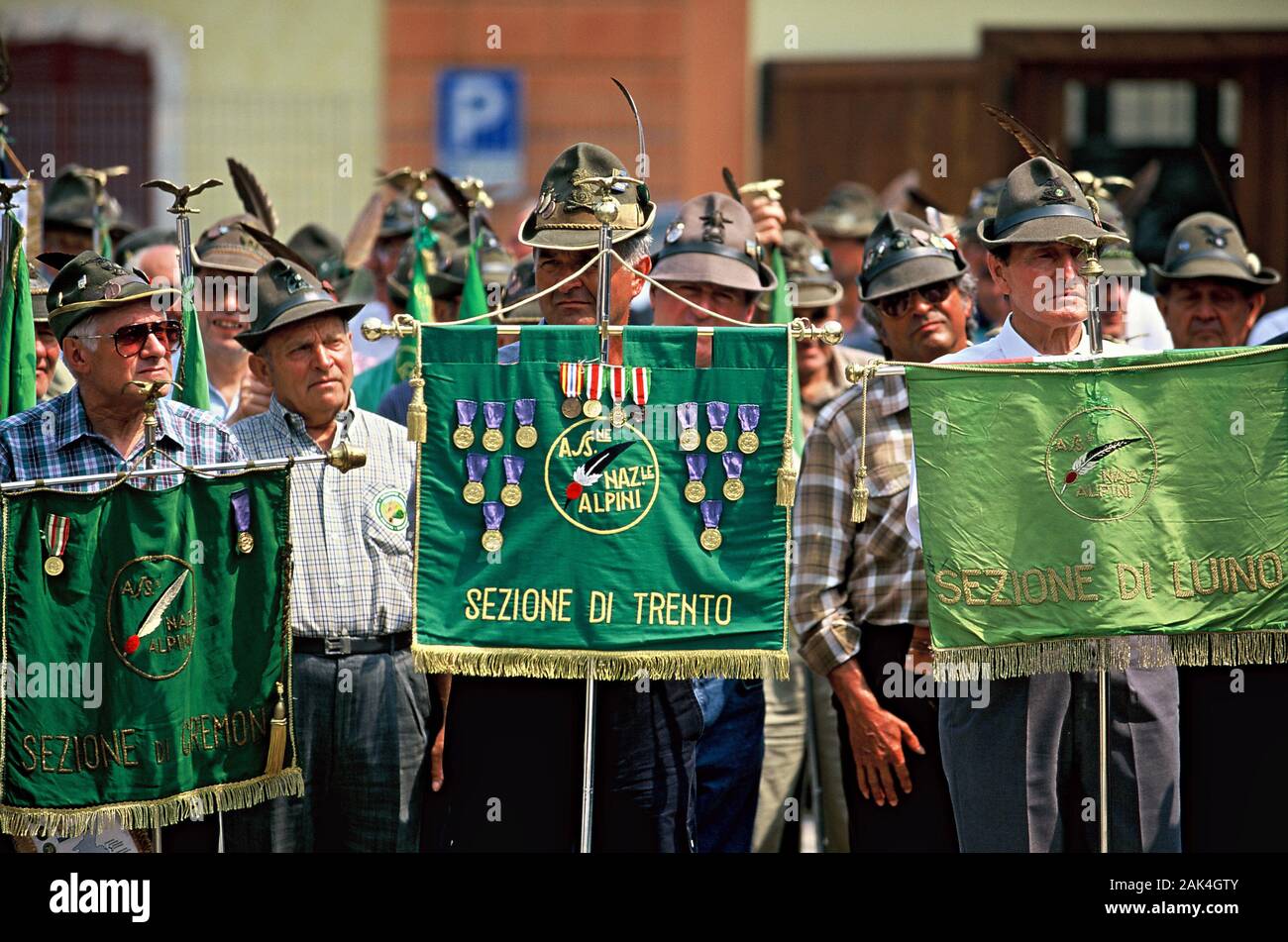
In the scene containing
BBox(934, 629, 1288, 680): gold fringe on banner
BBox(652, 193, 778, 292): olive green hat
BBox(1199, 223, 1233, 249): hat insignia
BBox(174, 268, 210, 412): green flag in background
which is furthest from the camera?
BBox(1199, 223, 1233, 249): hat insignia

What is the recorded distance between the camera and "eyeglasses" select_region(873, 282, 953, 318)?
21.8ft

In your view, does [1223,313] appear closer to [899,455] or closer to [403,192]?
[899,455]

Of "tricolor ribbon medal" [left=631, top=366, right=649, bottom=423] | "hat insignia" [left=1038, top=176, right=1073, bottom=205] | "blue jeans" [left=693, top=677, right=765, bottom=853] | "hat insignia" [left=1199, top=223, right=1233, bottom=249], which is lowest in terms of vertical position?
"blue jeans" [left=693, top=677, right=765, bottom=853]

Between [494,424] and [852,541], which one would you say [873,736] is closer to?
[852,541]

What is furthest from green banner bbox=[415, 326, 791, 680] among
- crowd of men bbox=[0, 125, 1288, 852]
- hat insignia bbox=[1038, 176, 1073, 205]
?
hat insignia bbox=[1038, 176, 1073, 205]

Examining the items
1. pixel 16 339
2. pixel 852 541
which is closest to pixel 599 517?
pixel 852 541

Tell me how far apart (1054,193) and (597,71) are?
896 centimetres

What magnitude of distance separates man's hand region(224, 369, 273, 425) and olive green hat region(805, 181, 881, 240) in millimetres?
3555

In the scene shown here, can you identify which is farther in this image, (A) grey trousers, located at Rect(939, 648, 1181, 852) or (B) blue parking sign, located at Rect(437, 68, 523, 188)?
(B) blue parking sign, located at Rect(437, 68, 523, 188)

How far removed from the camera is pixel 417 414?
5434 millimetres

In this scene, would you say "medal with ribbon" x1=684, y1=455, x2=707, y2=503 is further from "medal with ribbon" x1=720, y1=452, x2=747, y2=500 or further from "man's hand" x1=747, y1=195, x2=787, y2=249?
"man's hand" x1=747, y1=195, x2=787, y2=249

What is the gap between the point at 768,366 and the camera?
5.52 metres

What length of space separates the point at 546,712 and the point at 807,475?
1074mm

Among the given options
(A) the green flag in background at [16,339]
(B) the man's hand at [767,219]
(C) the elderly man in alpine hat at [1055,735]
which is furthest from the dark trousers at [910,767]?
(A) the green flag in background at [16,339]
